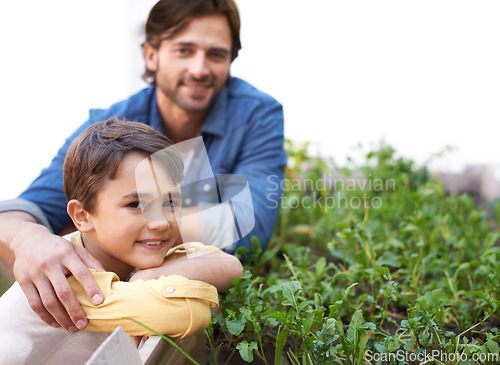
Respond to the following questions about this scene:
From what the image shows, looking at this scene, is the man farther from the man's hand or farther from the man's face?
the man's hand

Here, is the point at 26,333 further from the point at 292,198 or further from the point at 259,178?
the point at 292,198

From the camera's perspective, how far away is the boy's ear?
120 centimetres

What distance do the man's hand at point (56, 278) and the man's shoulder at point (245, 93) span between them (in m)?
1.31

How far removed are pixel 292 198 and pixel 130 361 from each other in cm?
202

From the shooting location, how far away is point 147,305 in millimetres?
1066

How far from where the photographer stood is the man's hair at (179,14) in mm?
1981

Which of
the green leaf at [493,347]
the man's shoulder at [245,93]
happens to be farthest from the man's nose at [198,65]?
the green leaf at [493,347]

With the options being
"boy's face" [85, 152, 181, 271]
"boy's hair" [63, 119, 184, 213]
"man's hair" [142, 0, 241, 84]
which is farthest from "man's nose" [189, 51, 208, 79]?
"boy's face" [85, 152, 181, 271]

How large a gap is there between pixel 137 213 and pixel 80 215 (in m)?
0.18

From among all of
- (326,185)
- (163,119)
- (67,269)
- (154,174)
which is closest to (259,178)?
(163,119)

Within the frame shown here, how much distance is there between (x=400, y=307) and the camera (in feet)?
6.11

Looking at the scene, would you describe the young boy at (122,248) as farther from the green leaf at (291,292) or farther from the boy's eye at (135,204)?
the green leaf at (291,292)

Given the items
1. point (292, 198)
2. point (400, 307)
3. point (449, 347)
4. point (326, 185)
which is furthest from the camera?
point (326, 185)

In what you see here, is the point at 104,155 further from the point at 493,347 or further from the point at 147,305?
the point at 493,347
